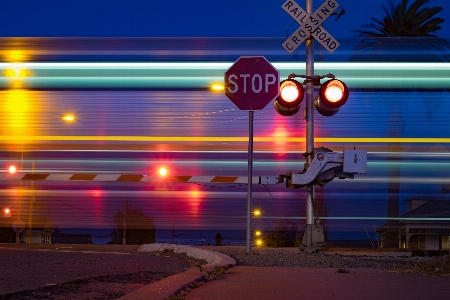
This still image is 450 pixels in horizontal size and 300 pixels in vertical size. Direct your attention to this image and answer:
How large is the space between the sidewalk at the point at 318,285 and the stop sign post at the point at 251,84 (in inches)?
88.9

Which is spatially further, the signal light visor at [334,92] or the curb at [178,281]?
the signal light visor at [334,92]

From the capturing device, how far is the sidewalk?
5344 millimetres

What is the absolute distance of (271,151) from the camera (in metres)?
11.6

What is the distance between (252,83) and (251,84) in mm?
17

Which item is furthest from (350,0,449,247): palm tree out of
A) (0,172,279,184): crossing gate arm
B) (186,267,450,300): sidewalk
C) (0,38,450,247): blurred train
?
(186,267,450,300): sidewalk

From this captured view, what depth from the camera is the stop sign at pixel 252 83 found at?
904 cm

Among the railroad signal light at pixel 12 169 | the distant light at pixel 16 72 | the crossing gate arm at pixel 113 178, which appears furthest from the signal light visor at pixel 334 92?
the railroad signal light at pixel 12 169

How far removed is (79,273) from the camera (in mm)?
6555

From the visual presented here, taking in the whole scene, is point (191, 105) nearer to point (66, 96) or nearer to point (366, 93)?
point (66, 96)

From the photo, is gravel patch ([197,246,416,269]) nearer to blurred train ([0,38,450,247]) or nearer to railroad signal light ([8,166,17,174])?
blurred train ([0,38,450,247])

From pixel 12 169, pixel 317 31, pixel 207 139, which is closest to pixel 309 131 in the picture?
pixel 317 31

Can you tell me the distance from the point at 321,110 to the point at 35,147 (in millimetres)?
4859

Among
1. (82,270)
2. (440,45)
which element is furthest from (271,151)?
(82,270)

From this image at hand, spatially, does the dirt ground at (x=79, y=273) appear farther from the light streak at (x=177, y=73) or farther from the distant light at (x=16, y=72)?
the distant light at (x=16, y=72)
